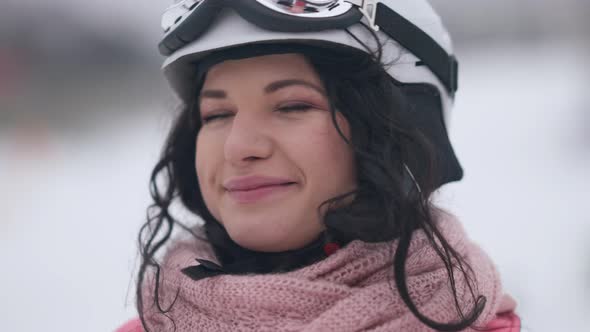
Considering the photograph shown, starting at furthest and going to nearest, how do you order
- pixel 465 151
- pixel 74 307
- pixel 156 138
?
pixel 156 138 < pixel 465 151 < pixel 74 307

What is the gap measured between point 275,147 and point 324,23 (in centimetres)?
26

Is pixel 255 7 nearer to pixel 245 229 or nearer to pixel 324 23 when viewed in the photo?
pixel 324 23

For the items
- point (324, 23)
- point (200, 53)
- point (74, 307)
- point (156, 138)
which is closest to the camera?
point (324, 23)

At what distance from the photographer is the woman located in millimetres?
1254

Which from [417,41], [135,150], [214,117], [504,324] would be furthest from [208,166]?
[135,150]

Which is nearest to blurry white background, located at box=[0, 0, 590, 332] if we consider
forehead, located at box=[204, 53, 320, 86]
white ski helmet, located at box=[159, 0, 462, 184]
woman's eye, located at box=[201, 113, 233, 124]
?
white ski helmet, located at box=[159, 0, 462, 184]

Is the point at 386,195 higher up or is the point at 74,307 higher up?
the point at 386,195

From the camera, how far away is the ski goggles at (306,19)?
129cm

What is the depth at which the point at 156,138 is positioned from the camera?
562 cm

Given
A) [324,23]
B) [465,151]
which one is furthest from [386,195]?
[465,151]

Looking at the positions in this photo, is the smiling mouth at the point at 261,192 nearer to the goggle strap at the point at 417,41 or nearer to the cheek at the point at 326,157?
the cheek at the point at 326,157

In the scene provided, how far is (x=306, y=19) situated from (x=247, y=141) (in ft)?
0.88

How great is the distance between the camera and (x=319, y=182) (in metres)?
1.31

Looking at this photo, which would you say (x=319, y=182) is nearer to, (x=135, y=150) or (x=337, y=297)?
(x=337, y=297)
